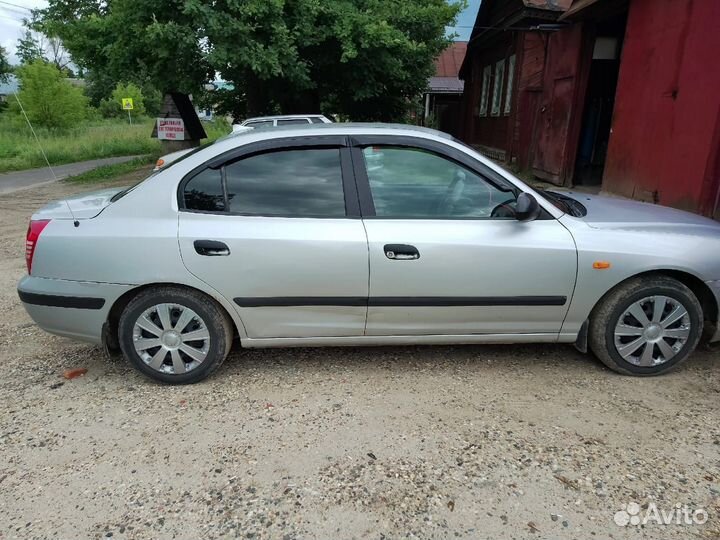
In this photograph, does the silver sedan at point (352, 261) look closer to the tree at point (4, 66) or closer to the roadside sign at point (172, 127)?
the roadside sign at point (172, 127)

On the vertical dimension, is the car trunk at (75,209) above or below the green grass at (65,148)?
above

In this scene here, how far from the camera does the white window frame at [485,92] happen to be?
17.3 m

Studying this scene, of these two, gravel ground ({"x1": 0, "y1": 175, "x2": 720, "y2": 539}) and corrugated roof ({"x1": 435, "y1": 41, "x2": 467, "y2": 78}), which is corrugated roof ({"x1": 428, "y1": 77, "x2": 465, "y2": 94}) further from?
gravel ground ({"x1": 0, "y1": 175, "x2": 720, "y2": 539})

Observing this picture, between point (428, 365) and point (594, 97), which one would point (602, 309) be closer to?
point (428, 365)

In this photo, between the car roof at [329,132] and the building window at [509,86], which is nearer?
the car roof at [329,132]

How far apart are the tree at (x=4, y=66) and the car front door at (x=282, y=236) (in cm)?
5608

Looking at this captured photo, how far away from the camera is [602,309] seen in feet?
10.9

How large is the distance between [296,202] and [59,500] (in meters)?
1.96

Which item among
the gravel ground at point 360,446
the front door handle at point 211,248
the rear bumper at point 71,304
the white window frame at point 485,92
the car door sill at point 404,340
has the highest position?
the white window frame at point 485,92

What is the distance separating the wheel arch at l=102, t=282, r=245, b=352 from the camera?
3195 millimetres

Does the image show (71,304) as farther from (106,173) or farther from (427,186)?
(106,173)

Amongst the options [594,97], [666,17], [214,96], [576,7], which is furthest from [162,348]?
[214,96]

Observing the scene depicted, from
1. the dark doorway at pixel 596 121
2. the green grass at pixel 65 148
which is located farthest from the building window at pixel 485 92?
the green grass at pixel 65 148

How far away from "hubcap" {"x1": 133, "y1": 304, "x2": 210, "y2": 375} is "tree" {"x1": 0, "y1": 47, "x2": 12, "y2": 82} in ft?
184
